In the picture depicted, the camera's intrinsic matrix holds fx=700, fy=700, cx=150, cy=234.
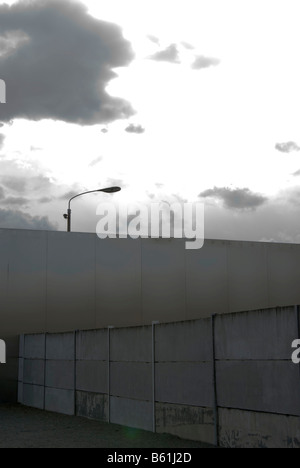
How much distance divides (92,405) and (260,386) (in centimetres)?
852

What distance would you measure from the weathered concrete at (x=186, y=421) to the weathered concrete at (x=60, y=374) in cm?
599

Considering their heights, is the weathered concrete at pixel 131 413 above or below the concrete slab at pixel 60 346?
below

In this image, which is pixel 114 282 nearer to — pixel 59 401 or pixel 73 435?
pixel 59 401

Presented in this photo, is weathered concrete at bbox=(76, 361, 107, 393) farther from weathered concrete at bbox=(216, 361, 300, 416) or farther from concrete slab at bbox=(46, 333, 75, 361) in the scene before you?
weathered concrete at bbox=(216, 361, 300, 416)

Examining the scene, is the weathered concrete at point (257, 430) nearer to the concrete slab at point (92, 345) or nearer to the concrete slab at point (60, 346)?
the concrete slab at point (92, 345)

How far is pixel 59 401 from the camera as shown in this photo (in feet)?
77.3

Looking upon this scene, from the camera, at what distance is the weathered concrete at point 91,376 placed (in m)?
20.4

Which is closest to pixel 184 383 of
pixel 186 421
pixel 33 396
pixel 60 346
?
pixel 186 421

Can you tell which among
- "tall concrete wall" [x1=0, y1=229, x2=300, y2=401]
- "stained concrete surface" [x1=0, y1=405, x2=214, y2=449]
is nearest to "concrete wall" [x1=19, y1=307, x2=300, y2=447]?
"stained concrete surface" [x1=0, y1=405, x2=214, y2=449]

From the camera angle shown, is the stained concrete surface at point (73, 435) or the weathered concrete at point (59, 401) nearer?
the stained concrete surface at point (73, 435)

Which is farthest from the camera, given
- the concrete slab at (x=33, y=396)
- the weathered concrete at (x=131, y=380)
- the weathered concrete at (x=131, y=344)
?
the concrete slab at (x=33, y=396)

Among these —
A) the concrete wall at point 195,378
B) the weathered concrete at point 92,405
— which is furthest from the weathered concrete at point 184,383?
the weathered concrete at point 92,405

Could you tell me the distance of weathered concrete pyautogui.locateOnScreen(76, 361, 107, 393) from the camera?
20441mm

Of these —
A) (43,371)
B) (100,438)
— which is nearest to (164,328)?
(100,438)
